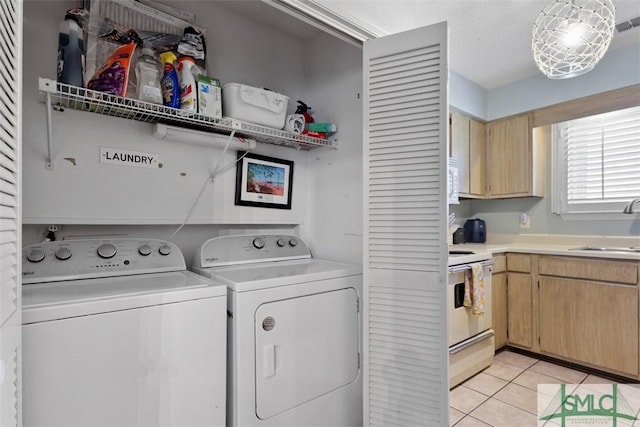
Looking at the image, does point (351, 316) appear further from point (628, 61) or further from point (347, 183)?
point (628, 61)

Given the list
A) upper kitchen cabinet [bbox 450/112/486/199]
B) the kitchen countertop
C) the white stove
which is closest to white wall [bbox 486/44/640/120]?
upper kitchen cabinet [bbox 450/112/486/199]

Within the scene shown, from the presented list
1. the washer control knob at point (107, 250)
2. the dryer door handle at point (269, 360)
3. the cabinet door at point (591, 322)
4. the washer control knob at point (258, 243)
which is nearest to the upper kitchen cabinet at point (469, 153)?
the cabinet door at point (591, 322)

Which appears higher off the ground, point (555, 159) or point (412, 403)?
point (555, 159)

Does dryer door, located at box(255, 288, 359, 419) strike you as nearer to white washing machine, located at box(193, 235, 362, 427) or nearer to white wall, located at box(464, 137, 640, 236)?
white washing machine, located at box(193, 235, 362, 427)

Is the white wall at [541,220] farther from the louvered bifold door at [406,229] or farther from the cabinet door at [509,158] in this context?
the louvered bifold door at [406,229]

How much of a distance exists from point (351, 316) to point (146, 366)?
950 mm

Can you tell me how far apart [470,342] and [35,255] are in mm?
2590

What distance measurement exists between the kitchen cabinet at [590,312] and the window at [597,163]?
2.37 ft

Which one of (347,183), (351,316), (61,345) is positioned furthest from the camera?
(347,183)

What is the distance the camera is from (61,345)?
1011 millimetres

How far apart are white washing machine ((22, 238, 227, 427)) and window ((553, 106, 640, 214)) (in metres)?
3.26

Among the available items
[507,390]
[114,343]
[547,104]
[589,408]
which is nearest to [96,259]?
[114,343]

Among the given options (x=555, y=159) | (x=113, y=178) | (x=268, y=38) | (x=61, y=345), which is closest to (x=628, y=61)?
(x=555, y=159)

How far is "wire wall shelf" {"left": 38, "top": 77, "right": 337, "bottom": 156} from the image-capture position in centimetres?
130
